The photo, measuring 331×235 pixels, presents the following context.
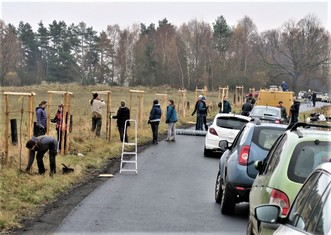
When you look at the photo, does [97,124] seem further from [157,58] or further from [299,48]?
[157,58]

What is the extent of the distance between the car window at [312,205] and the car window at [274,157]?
6.56 ft

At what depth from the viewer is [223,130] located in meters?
20.0

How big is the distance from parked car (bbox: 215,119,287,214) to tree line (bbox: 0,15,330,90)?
2812 inches

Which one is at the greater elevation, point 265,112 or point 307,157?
point 307,157

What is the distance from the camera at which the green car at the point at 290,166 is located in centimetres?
633

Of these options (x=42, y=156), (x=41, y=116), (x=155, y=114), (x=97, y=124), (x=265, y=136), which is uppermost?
(x=265, y=136)

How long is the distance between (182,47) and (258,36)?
1542 centimetres

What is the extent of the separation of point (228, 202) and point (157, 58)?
80019 millimetres

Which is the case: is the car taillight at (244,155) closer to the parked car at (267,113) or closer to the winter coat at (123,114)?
the winter coat at (123,114)

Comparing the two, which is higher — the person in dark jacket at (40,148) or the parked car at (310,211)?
the parked car at (310,211)

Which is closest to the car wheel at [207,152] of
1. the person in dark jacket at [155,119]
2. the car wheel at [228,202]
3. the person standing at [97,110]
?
the person in dark jacket at [155,119]

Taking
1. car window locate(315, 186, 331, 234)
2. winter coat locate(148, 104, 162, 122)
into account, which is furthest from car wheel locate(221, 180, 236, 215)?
winter coat locate(148, 104, 162, 122)

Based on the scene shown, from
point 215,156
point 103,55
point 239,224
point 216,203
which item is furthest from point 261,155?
point 103,55

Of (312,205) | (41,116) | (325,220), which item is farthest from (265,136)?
(41,116)
